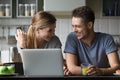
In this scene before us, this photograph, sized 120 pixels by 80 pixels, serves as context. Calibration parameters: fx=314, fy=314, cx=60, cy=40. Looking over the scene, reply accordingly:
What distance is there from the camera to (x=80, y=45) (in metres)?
2.58

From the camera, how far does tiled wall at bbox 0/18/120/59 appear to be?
492 centimetres

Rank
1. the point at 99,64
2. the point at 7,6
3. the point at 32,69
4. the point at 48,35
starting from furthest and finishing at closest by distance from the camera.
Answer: the point at 7,6
the point at 48,35
the point at 99,64
the point at 32,69

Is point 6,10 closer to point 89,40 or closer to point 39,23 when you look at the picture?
point 39,23

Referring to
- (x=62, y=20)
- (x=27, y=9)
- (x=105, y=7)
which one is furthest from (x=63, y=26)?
(x=105, y=7)

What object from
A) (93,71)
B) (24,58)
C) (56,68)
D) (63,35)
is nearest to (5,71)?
(24,58)

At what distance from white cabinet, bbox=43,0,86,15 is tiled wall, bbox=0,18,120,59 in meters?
0.33

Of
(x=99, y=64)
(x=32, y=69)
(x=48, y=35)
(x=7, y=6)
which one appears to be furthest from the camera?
Result: (x=7, y=6)

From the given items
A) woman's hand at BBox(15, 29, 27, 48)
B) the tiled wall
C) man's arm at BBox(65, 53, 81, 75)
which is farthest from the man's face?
the tiled wall

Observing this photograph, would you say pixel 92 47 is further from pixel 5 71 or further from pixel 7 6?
pixel 7 6

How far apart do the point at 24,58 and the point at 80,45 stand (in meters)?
0.76

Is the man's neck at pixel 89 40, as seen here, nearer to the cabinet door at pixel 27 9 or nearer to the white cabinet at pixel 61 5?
the white cabinet at pixel 61 5

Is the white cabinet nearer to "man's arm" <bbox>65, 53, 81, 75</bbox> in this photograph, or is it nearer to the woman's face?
the woman's face

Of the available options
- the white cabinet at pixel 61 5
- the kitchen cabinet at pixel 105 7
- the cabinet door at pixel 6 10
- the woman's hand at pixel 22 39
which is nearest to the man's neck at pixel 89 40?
the woman's hand at pixel 22 39

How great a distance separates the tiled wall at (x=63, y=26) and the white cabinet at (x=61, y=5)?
0.33 m
